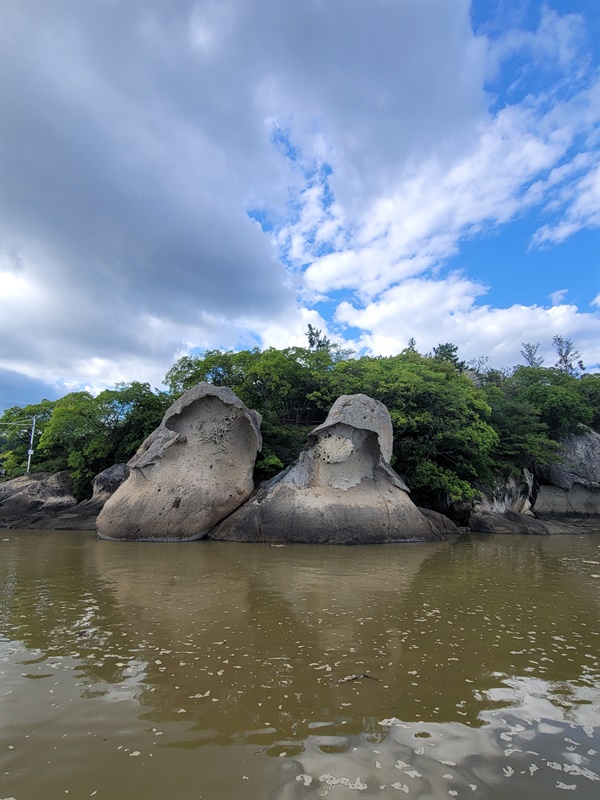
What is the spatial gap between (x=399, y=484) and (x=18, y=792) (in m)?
13.4

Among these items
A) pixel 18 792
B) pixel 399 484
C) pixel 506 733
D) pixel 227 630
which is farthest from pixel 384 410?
pixel 18 792

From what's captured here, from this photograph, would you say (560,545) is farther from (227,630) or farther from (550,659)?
(227,630)

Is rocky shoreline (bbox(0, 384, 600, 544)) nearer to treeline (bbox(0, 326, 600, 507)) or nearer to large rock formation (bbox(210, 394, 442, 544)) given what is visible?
large rock formation (bbox(210, 394, 442, 544))

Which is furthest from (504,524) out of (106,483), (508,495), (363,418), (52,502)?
(52,502)

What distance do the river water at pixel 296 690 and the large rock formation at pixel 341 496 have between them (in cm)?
606

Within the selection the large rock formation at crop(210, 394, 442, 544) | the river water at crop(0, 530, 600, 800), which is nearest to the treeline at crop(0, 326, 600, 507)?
the large rock formation at crop(210, 394, 442, 544)

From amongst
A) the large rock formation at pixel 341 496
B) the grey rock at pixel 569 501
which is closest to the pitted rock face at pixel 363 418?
the large rock formation at pixel 341 496

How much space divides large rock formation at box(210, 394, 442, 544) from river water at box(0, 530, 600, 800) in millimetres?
6065

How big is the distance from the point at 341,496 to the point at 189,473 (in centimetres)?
471

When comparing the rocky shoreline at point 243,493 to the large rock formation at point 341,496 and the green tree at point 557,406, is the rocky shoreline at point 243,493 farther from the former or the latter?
the green tree at point 557,406

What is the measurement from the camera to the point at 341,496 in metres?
13.7

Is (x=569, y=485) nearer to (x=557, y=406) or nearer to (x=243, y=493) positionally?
(x=557, y=406)

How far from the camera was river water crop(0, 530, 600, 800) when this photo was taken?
2287 millimetres

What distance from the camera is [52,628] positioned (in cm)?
453
